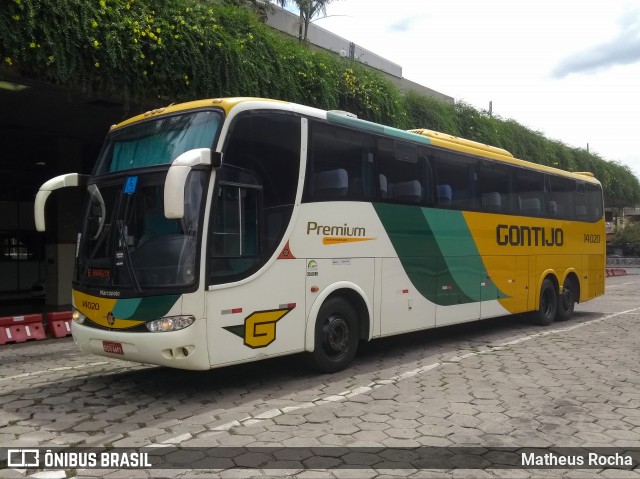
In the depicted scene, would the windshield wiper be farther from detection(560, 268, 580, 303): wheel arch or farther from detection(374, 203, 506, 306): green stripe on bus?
detection(560, 268, 580, 303): wheel arch

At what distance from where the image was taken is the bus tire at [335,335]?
7293 mm

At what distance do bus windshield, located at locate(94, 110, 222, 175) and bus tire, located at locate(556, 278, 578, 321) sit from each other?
380 inches

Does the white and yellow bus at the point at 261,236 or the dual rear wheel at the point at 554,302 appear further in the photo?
the dual rear wheel at the point at 554,302

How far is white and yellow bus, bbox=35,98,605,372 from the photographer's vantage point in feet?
19.6

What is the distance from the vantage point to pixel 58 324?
11.4 meters

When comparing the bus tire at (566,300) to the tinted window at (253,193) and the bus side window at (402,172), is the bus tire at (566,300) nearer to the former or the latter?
the bus side window at (402,172)

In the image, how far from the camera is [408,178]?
Result: 872 centimetres

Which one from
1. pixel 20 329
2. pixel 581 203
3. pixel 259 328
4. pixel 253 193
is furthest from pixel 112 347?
pixel 581 203

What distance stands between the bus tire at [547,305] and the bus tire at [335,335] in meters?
6.11

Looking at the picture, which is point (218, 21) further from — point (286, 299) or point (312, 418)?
point (312, 418)

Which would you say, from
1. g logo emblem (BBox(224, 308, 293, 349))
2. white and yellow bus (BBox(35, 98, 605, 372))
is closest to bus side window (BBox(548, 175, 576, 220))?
white and yellow bus (BBox(35, 98, 605, 372))

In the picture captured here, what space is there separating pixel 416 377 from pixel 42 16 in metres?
7.80

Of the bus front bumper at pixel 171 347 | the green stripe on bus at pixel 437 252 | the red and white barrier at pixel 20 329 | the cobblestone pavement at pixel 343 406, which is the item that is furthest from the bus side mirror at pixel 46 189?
the red and white barrier at pixel 20 329

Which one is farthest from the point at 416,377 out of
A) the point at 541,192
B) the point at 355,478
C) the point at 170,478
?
the point at 541,192
